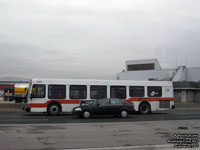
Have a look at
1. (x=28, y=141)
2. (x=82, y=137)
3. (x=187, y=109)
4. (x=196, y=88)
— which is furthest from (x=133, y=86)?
(x=196, y=88)

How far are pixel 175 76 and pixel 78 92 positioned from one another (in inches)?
1725

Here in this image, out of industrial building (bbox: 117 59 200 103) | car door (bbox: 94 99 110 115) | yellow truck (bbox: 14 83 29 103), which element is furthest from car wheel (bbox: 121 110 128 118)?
industrial building (bbox: 117 59 200 103)

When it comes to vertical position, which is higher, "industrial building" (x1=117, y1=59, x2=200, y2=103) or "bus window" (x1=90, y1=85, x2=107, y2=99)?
"industrial building" (x1=117, y1=59, x2=200, y2=103)

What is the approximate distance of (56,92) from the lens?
19.8 meters

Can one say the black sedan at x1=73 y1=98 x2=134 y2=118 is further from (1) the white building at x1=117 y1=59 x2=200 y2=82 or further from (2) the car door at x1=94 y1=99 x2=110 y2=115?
(1) the white building at x1=117 y1=59 x2=200 y2=82

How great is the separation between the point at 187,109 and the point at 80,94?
45.8 ft

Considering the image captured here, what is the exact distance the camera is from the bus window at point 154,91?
72.6 ft

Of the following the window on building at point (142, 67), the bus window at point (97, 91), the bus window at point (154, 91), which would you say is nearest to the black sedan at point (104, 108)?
the bus window at point (97, 91)

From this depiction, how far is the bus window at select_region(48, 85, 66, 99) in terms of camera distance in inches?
772

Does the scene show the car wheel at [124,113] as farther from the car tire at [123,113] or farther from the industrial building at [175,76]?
the industrial building at [175,76]

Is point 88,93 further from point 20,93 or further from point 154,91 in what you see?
point 20,93

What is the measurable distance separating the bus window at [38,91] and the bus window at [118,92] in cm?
539

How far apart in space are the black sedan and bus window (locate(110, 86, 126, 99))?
3.22m

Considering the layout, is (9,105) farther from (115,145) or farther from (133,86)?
(115,145)
